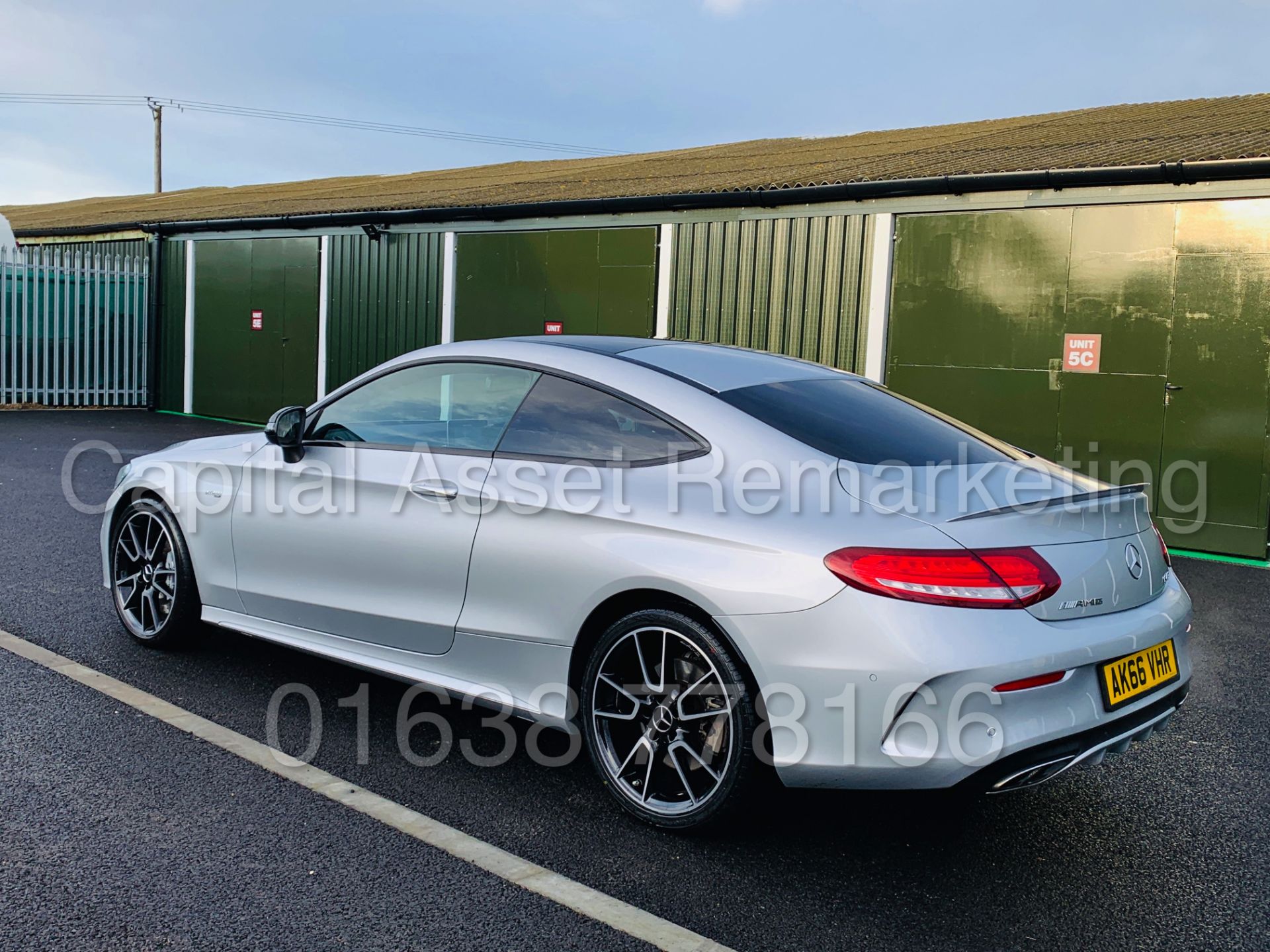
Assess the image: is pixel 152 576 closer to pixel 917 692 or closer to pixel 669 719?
pixel 669 719

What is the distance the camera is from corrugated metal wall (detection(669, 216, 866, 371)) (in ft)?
39.0

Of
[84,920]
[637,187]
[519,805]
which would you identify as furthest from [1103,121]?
[84,920]

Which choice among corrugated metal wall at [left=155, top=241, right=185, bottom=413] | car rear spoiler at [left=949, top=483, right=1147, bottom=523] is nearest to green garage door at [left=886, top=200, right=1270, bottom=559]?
car rear spoiler at [left=949, top=483, right=1147, bottom=523]

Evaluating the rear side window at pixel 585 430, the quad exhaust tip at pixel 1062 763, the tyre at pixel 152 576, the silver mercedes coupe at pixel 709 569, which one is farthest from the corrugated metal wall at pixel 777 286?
the quad exhaust tip at pixel 1062 763

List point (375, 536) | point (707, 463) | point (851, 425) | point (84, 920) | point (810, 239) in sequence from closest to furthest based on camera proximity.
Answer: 1. point (84, 920)
2. point (707, 463)
3. point (851, 425)
4. point (375, 536)
5. point (810, 239)

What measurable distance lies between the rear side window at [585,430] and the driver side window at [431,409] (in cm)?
8

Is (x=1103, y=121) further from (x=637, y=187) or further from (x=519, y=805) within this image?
(x=519, y=805)

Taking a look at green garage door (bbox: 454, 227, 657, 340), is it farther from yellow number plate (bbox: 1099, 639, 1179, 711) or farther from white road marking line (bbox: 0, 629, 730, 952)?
yellow number plate (bbox: 1099, 639, 1179, 711)

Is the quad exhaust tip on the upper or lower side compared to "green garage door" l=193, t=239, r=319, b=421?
lower

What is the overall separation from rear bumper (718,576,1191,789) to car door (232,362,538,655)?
122 cm

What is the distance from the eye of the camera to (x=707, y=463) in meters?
3.39

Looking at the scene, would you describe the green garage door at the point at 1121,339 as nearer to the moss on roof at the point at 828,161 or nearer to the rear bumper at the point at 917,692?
the moss on roof at the point at 828,161

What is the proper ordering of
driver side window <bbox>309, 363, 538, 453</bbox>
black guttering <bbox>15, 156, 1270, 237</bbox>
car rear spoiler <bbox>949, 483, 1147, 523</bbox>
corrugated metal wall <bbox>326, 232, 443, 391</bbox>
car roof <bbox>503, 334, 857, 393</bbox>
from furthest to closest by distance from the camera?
corrugated metal wall <bbox>326, 232, 443, 391</bbox> → black guttering <bbox>15, 156, 1270, 237</bbox> → driver side window <bbox>309, 363, 538, 453</bbox> → car roof <bbox>503, 334, 857, 393</bbox> → car rear spoiler <bbox>949, 483, 1147, 523</bbox>

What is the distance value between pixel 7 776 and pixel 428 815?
1405 mm
